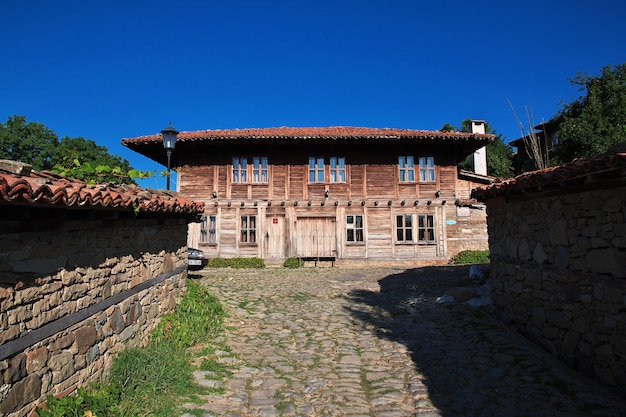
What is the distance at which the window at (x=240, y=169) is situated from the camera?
56.7 ft

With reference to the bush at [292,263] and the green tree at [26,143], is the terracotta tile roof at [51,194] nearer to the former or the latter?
Answer: the bush at [292,263]

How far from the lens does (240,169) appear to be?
17281 mm

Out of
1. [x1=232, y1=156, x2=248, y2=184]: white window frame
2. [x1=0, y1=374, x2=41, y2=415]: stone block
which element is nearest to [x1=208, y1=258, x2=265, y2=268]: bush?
[x1=232, y1=156, x2=248, y2=184]: white window frame

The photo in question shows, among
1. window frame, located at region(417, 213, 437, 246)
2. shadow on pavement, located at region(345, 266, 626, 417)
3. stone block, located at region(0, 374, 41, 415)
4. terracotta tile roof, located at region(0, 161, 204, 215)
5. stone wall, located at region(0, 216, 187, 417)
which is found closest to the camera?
terracotta tile roof, located at region(0, 161, 204, 215)

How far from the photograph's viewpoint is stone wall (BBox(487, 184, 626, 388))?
13.7 ft

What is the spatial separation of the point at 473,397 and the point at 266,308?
5.24m

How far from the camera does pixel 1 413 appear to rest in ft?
8.96

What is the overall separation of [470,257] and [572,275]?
12352 mm

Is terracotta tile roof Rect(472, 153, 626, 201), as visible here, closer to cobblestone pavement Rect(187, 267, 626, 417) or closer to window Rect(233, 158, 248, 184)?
cobblestone pavement Rect(187, 267, 626, 417)

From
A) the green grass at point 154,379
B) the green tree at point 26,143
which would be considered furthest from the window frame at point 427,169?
the green tree at point 26,143

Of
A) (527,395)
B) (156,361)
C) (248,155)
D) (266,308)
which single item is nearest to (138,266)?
(156,361)

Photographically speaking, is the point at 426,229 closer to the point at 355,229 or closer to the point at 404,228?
the point at 404,228

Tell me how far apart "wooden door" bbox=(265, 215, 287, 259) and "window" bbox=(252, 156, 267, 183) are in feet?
6.06

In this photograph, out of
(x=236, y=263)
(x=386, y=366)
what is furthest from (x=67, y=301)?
(x=236, y=263)
